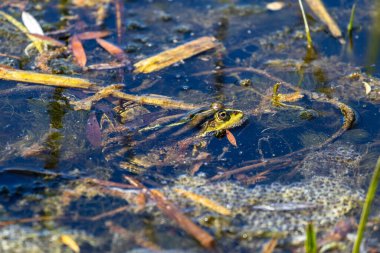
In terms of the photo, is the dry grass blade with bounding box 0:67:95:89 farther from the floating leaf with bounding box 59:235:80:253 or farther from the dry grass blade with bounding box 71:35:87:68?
the floating leaf with bounding box 59:235:80:253

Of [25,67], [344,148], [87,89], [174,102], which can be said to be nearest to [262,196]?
[344,148]

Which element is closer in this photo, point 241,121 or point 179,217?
point 179,217

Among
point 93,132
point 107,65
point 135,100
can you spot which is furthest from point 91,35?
point 93,132

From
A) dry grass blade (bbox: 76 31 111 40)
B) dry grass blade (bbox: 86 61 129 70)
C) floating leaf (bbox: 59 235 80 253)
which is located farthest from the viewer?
dry grass blade (bbox: 76 31 111 40)

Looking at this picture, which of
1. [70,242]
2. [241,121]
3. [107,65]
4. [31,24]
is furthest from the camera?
[31,24]

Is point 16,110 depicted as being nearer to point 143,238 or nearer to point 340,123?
point 143,238

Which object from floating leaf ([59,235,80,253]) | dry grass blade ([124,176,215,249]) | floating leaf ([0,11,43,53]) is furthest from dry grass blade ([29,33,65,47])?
floating leaf ([59,235,80,253])

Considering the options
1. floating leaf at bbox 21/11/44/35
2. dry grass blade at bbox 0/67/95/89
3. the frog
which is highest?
floating leaf at bbox 21/11/44/35

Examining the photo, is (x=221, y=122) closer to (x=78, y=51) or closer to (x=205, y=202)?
(x=205, y=202)
